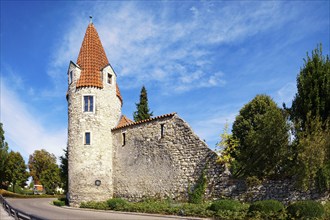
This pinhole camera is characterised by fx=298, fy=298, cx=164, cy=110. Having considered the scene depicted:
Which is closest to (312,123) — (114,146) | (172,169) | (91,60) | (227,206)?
(227,206)

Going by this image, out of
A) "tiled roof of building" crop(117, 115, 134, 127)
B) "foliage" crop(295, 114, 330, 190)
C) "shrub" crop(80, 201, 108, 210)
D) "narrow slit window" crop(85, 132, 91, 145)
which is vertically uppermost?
"tiled roof of building" crop(117, 115, 134, 127)

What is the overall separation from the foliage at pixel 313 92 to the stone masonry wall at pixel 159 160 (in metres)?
5.57

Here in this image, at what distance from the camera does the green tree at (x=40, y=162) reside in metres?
61.1

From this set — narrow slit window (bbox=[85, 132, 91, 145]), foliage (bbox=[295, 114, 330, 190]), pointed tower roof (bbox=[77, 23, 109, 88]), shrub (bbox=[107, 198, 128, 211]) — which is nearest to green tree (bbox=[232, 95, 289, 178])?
foliage (bbox=[295, 114, 330, 190])

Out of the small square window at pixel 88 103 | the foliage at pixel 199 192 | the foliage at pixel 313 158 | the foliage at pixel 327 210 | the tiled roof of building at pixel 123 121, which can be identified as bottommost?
the foliage at pixel 327 210

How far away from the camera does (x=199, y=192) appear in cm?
1834

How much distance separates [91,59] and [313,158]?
18.9 metres

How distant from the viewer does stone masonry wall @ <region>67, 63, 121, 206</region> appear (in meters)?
23.1

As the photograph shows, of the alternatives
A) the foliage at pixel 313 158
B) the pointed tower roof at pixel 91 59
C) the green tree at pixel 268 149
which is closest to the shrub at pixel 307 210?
the foliage at pixel 313 158

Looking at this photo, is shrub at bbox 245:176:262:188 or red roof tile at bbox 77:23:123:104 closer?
shrub at bbox 245:176:262:188

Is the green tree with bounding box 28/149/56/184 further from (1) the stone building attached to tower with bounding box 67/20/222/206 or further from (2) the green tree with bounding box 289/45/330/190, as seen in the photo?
(2) the green tree with bounding box 289/45/330/190

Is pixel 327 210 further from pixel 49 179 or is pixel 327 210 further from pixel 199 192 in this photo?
pixel 49 179

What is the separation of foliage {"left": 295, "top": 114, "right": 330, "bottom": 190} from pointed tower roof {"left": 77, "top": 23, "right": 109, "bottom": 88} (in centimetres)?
1637

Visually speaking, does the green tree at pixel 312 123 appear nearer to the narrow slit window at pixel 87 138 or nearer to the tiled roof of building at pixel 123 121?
the tiled roof of building at pixel 123 121
